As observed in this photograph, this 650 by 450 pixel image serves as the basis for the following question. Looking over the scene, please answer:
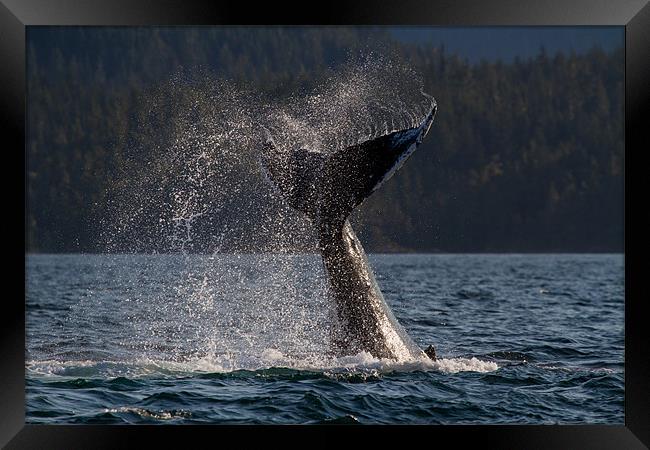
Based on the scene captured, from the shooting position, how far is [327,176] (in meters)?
12.7

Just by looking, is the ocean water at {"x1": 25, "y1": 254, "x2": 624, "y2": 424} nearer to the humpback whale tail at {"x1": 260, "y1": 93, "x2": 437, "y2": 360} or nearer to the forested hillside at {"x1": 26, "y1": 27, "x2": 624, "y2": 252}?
the humpback whale tail at {"x1": 260, "y1": 93, "x2": 437, "y2": 360}

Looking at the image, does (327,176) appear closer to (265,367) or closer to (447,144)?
(265,367)

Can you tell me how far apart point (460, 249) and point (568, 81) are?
159ft

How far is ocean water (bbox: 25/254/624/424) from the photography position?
12.1m

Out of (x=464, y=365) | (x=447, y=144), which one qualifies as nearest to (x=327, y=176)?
(x=464, y=365)

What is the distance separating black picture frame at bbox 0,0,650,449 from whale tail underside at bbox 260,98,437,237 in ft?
8.64

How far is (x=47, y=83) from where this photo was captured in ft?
539

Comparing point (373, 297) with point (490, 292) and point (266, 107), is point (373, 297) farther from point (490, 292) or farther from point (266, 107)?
point (266, 107)

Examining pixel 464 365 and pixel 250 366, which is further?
pixel 464 365

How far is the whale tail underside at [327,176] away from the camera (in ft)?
41.1
